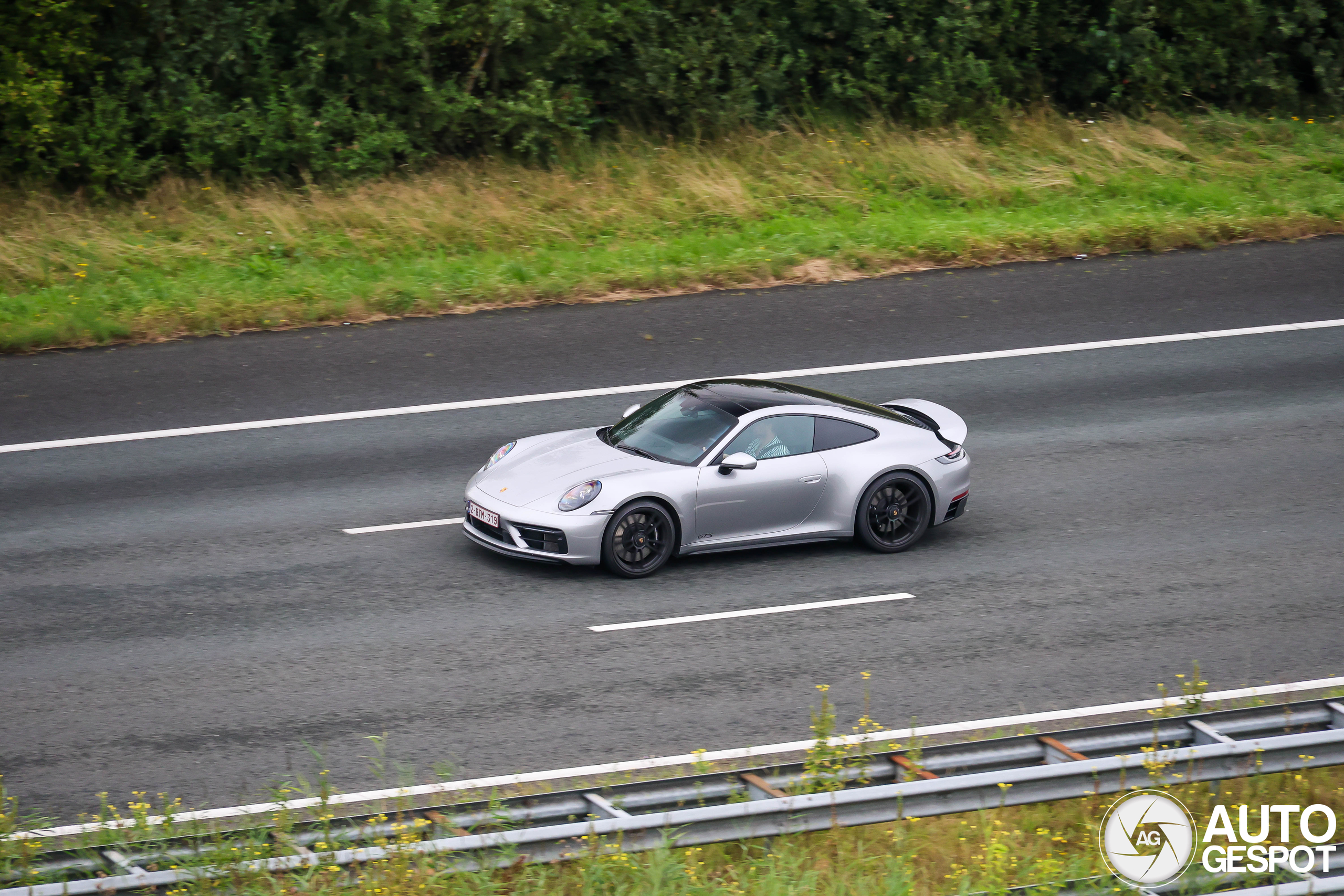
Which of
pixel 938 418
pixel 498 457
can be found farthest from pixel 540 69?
pixel 938 418

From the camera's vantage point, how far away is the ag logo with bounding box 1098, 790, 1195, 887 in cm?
626

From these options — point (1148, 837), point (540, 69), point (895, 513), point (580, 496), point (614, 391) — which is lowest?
point (1148, 837)

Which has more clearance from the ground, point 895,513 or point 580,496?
point 580,496

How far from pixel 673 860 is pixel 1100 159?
17.7m

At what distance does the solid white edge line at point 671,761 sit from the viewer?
7262 mm

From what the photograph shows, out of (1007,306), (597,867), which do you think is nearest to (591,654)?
(597,867)

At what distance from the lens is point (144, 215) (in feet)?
63.0

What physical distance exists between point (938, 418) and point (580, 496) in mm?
3428

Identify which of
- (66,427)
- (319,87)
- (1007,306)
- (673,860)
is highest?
(319,87)

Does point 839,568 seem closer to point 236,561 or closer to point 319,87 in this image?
point 236,561

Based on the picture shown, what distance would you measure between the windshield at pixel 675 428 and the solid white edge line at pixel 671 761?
123 inches

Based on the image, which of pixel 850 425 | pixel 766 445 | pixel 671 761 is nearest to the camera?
pixel 671 761

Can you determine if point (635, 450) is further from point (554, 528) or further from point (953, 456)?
point (953, 456)

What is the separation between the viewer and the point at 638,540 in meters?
10.5
